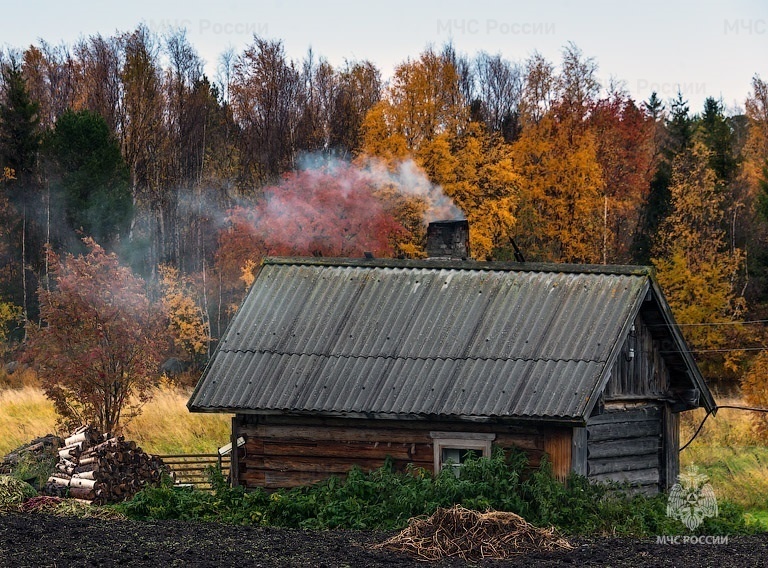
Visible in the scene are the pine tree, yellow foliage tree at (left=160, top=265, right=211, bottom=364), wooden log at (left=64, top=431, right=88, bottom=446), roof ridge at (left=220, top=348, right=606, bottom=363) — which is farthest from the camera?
the pine tree

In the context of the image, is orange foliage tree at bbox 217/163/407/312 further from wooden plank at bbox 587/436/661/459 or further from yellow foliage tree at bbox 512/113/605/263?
wooden plank at bbox 587/436/661/459

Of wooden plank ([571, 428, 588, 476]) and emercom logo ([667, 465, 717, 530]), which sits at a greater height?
wooden plank ([571, 428, 588, 476])

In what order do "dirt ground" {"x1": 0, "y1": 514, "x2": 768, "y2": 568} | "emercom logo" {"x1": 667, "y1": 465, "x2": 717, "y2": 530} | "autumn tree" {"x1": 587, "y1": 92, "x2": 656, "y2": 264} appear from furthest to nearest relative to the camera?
1. "autumn tree" {"x1": 587, "y1": 92, "x2": 656, "y2": 264}
2. "emercom logo" {"x1": 667, "y1": 465, "x2": 717, "y2": 530}
3. "dirt ground" {"x1": 0, "y1": 514, "x2": 768, "y2": 568}

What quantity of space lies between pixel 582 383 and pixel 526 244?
1085 inches

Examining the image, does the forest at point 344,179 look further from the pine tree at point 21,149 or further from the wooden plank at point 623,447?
the wooden plank at point 623,447

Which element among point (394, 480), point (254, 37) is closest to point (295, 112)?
point (254, 37)

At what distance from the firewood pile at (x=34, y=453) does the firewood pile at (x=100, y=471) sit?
0.84 meters

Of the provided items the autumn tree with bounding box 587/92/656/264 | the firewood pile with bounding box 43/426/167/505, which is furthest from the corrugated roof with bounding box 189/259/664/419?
the autumn tree with bounding box 587/92/656/264

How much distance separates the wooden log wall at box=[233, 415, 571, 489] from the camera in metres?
18.7

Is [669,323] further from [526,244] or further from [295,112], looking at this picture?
[295,112]

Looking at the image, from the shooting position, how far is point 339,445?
780 inches

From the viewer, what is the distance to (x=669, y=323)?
814 inches

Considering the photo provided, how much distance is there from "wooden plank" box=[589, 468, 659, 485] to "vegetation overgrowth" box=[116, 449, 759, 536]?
1.06 feet

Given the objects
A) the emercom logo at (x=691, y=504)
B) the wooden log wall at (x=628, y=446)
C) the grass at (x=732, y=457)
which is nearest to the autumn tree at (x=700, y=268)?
the grass at (x=732, y=457)
